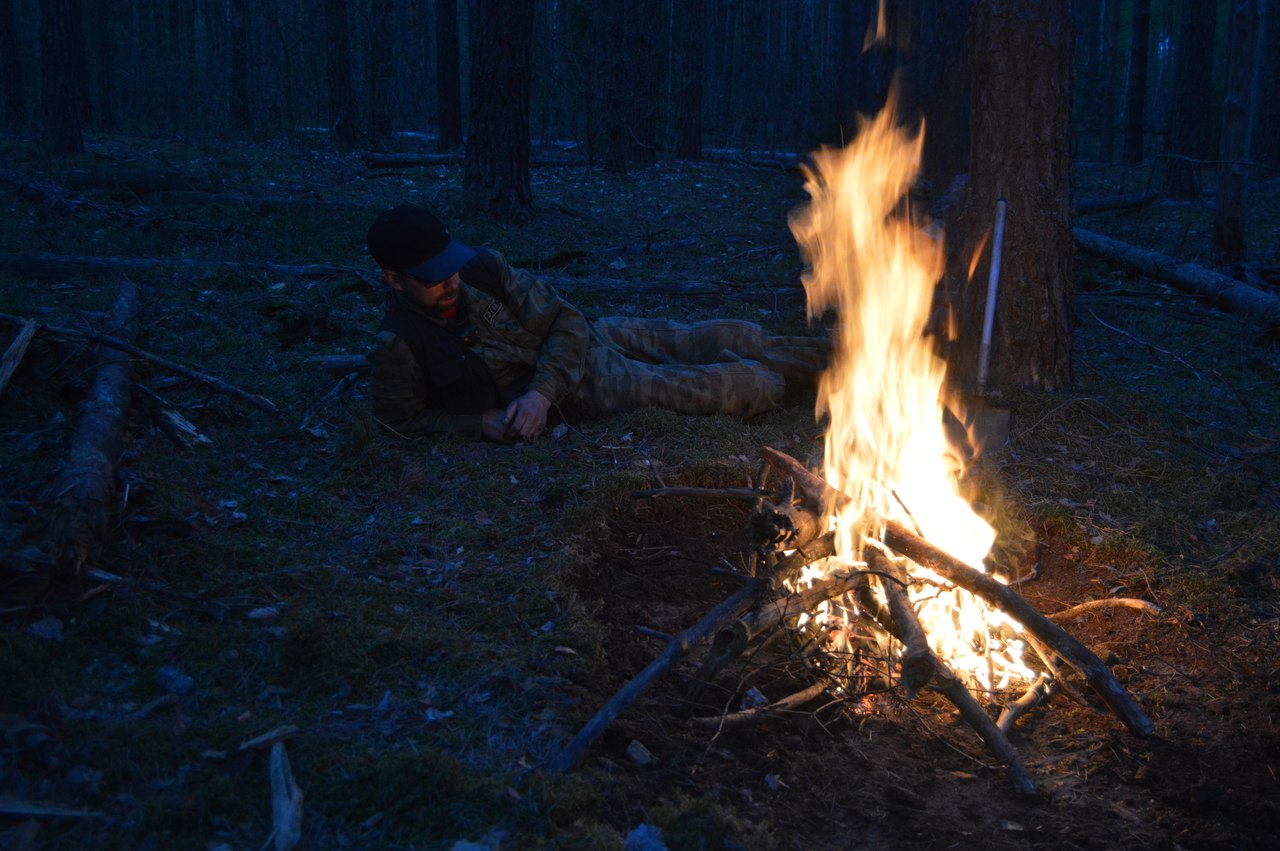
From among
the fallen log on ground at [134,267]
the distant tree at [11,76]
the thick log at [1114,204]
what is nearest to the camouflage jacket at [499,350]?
the fallen log on ground at [134,267]

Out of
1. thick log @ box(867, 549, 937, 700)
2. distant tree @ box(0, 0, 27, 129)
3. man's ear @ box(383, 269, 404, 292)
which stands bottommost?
thick log @ box(867, 549, 937, 700)

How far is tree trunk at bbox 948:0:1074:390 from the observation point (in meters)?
5.14

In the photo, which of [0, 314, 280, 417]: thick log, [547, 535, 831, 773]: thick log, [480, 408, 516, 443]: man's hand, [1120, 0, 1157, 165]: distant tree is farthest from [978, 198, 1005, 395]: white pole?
[1120, 0, 1157, 165]: distant tree

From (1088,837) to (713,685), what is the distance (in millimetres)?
1161

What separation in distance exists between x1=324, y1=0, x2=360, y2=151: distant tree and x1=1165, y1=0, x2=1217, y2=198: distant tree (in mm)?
13620

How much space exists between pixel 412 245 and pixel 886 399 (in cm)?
241

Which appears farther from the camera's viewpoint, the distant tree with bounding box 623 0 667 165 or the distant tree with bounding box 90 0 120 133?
the distant tree with bounding box 90 0 120 133

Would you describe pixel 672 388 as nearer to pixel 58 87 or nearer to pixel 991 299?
pixel 991 299

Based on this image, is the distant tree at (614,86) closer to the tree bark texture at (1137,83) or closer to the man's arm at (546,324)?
the tree bark texture at (1137,83)

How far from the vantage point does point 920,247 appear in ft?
23.3

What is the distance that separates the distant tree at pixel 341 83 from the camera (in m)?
16.7

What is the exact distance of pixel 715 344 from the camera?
5750mm

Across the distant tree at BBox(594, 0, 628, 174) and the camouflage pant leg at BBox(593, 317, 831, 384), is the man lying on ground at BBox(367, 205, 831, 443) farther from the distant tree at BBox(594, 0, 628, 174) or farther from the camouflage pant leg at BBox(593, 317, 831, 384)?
the distant tree at BBox(594, 0, 628, 174)

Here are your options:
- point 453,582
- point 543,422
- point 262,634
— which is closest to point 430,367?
point 543,422
